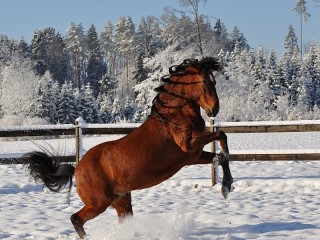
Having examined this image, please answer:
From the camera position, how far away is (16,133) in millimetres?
10539

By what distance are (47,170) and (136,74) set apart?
190 ft

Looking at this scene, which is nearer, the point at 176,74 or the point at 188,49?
the point at 176,74

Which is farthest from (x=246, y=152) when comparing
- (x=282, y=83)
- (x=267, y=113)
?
(x=282, y=83)

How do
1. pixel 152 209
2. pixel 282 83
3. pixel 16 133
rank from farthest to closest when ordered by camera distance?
1. pixel 282 83
2. pixel 16 133
3. pixel 152 209

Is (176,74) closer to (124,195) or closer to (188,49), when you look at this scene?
(124,195)

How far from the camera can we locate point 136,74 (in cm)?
6303

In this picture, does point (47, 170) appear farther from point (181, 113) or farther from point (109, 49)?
point (109, 49)

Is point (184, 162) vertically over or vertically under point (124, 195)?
over

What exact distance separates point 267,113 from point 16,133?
37.8 metres

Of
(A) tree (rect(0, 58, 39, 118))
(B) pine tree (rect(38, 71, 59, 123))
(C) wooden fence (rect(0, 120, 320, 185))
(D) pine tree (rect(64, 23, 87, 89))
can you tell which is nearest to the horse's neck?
(C) wooden fence (rect(0, 120, 320, 185))

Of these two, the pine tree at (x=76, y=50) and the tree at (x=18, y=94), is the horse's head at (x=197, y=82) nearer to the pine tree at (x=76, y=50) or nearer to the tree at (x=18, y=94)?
the tree at (x=18, y=94)

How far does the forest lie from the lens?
30844 millimetres

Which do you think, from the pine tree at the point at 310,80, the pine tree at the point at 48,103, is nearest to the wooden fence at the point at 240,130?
the pine tree at the point at 48,103

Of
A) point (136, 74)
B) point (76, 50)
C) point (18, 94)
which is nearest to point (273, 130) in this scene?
point (18, 94)
